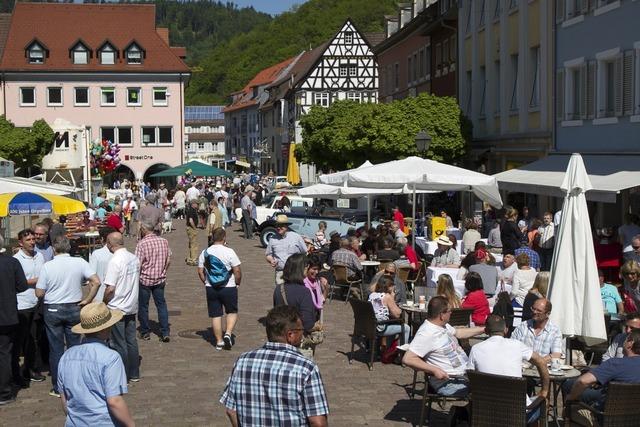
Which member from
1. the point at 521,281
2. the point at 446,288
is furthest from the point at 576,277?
the point at 521,281

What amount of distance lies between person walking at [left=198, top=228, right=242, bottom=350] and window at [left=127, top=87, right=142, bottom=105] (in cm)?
5693

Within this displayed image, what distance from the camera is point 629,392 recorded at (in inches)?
319

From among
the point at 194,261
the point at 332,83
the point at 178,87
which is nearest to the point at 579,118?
the point at 194,261

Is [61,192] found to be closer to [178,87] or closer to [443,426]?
[443,426]

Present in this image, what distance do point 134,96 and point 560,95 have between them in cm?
4650

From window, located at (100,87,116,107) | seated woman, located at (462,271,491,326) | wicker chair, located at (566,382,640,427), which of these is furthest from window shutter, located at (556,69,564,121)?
window, located at (100,87,116,107)

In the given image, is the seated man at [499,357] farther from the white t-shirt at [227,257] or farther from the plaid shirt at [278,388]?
the white t-shirt at [227,257]

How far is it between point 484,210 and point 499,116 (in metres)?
3.85

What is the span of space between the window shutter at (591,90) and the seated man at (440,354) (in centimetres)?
1665

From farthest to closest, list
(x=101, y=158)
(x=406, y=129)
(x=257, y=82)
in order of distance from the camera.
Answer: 1. (x=257, y=82)
2. (x=101, y=158)
3. (x=406, y=129)

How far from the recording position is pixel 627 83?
74.1ft

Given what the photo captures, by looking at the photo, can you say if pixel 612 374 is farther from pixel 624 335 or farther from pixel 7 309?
pixel 7 309

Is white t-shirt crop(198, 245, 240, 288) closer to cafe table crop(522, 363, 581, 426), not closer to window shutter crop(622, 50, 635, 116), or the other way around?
cafe table crop(522, 363, 581, 426)

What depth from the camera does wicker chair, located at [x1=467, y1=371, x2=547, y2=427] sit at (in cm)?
829
